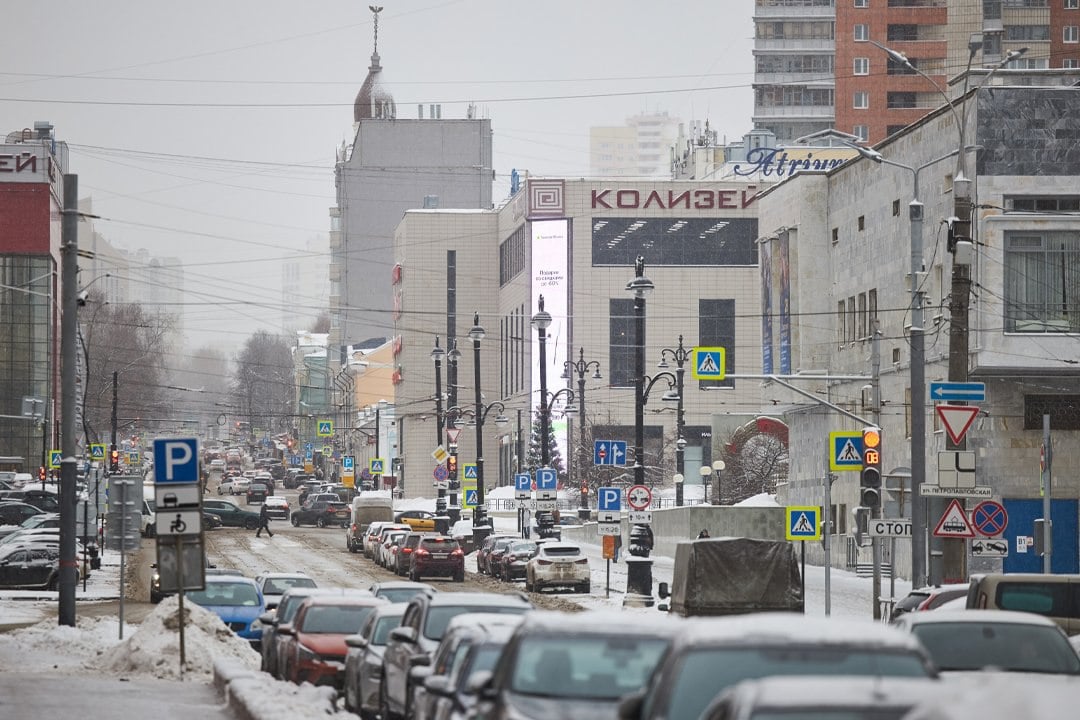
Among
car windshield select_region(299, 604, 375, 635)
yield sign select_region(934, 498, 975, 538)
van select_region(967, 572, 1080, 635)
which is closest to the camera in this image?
van select_region(967, 572, 1080, 635)

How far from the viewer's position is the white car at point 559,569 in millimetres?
49844

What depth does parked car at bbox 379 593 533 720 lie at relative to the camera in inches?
687

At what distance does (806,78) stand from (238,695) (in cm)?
14038

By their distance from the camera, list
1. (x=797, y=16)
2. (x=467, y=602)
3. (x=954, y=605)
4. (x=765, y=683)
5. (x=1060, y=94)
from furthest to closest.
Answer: (x=797, y=16)
(x=1060, y=94)
(x=954, y=605)
(x=467, y=602)
(x=765, y=683)

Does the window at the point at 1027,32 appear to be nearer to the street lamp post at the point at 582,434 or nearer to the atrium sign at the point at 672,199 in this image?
the atrium sign at the point at 672,199

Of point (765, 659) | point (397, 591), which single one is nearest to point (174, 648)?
point (397, 591)

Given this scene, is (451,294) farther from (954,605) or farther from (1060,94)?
(954,605)

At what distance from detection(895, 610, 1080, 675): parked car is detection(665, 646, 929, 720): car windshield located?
537cm

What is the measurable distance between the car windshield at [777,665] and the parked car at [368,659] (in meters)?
9.74

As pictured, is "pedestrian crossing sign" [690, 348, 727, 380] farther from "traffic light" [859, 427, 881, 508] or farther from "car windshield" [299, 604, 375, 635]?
"car windshield" [299, 604, 375, 635]

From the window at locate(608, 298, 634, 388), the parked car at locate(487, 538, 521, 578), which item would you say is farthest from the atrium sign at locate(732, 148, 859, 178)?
the parked car at locate(487, 538, 521, 578)

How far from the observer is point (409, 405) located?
15738 centimetres

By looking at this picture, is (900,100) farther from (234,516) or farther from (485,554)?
(485,554)

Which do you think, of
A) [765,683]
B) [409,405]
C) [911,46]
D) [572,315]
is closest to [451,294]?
[409,405]
